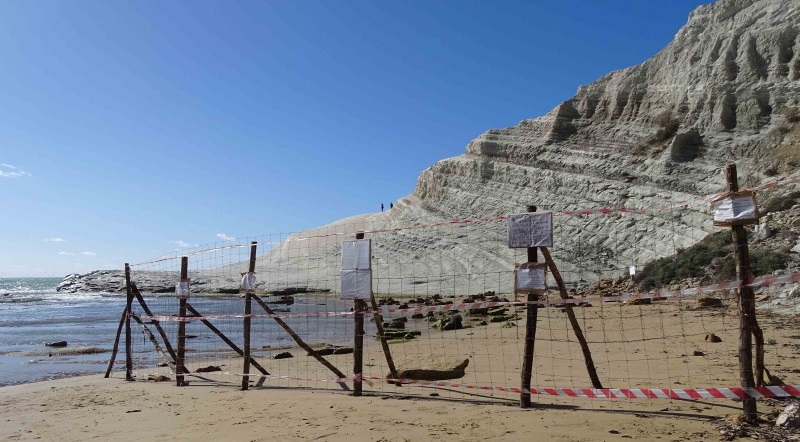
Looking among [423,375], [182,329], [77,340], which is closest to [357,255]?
[423,375]

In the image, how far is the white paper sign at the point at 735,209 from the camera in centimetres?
591

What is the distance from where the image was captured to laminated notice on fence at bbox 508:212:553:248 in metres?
7.19

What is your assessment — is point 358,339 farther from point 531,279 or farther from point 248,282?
point 531,279

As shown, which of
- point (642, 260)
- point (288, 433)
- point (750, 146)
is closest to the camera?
point (288, 433)

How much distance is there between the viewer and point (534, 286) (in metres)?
7.13

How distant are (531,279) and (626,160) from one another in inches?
1610

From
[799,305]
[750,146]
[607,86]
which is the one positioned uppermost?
[607,86]

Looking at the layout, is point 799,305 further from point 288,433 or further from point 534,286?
point 288,433

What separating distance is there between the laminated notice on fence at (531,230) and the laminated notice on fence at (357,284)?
2290mm

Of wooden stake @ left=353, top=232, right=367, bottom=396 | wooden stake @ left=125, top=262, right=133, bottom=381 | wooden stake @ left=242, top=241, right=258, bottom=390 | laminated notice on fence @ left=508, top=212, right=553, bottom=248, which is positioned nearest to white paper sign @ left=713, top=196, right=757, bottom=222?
laminated notice on fence @ left=508, top=212, right=553, bottom=248

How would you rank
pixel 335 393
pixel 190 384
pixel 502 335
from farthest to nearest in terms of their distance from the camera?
pixel 502 335 → pixel 190 384 → pixel 335 393

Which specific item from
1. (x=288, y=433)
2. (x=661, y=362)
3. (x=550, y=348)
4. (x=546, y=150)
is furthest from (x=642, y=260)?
(x=288, y=433)

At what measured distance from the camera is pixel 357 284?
870cm

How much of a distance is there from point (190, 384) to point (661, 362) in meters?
8.32
